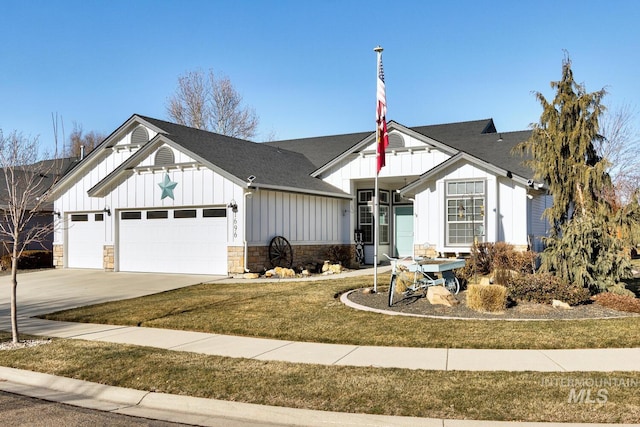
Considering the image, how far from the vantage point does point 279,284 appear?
600 inches

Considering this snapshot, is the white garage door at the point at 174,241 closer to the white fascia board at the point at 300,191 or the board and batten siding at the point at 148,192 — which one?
the board and batten siding at the point at 148,192

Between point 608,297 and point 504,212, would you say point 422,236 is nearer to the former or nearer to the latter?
point 504,212

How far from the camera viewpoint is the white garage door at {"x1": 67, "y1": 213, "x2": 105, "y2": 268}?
2147 cm

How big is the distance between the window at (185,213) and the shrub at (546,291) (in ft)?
37.4

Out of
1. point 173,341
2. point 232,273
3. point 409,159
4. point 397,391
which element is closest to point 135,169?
point 232,273

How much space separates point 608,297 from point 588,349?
12.2 ft

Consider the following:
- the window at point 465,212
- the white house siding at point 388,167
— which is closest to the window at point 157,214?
the white house siding at point 388,167

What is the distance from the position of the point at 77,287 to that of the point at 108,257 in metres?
4.20

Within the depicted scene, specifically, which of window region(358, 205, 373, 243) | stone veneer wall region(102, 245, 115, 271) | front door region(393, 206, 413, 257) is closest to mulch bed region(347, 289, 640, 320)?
window region(358, 205, 373, 243)

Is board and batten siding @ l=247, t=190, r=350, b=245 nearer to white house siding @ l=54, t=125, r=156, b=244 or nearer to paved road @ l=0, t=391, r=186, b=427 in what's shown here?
white house siding @ l=54, t=125, r=156, b=244

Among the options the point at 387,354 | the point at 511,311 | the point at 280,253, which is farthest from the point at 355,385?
the point at 280,253

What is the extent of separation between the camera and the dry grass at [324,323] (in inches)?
316

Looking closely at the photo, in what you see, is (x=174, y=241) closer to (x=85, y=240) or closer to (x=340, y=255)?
(x=85, y=240)

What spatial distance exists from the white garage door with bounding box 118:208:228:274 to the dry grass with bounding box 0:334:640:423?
34.9 ft
